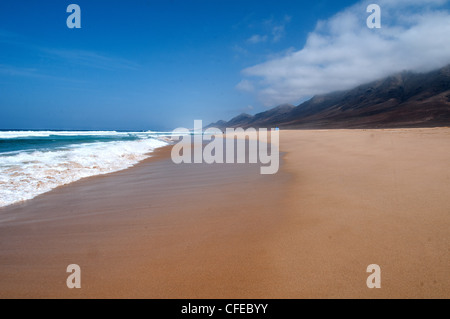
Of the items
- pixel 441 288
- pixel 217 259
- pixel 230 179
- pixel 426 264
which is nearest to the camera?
pixel 441 288

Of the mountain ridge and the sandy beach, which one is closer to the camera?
the sandy beach

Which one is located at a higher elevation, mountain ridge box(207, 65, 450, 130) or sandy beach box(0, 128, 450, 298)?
mountain ridge box(207, 65, 450, 130)

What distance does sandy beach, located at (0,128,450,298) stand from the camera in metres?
1.93

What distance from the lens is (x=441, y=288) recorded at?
1.78m

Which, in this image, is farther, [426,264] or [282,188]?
[282,188]

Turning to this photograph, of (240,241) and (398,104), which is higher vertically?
(398,104)

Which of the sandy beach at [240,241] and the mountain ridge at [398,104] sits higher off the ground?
the mountain ridge at [398,104]

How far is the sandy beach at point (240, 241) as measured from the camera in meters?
1.93

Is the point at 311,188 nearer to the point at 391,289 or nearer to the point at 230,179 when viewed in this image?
the point at 230,179

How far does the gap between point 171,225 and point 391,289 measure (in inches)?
98.3

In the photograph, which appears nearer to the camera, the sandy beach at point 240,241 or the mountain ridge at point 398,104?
the sandy beach at point 240,241

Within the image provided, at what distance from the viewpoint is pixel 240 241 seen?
2680mm

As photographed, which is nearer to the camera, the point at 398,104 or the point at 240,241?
the point at 240,241
